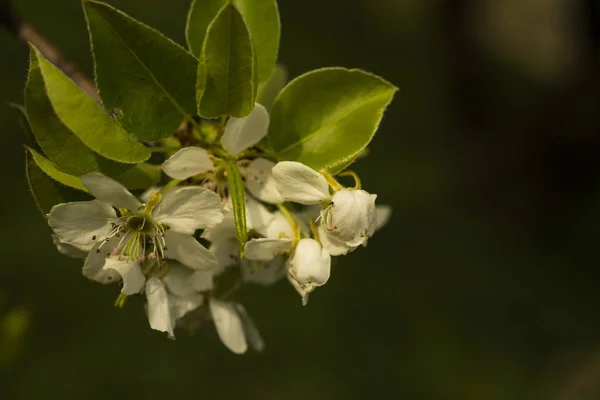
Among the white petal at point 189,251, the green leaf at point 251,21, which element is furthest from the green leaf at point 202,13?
the white petal at point 189,251

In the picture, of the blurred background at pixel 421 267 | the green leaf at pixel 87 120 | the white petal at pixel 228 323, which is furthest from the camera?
the blurred background at pixel 421 267

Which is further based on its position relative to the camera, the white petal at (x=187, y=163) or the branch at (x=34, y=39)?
the branch at (x=34, y=39)

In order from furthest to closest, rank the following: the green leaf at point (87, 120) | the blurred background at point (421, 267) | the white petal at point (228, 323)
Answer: the blurred background at point (421, 267)
the white petal at point (228, 323)
the green leaf at point (87, 120)

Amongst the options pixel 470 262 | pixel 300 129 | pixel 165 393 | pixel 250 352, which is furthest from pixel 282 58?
pixel 300 129

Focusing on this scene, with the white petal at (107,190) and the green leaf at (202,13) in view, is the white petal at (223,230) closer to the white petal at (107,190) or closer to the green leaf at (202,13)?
the white petal at (107,190)

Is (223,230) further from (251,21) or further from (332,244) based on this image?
(251,21)

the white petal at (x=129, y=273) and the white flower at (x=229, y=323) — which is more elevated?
the white petal at (x=129, y=273)

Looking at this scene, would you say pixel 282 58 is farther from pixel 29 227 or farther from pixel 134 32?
pixel 134 32

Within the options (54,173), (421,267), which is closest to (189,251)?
(54,173)

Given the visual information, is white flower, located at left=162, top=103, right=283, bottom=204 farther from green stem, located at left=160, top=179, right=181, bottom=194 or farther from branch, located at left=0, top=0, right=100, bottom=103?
branch, located at left=0, top=0, right=100, bottom=103
